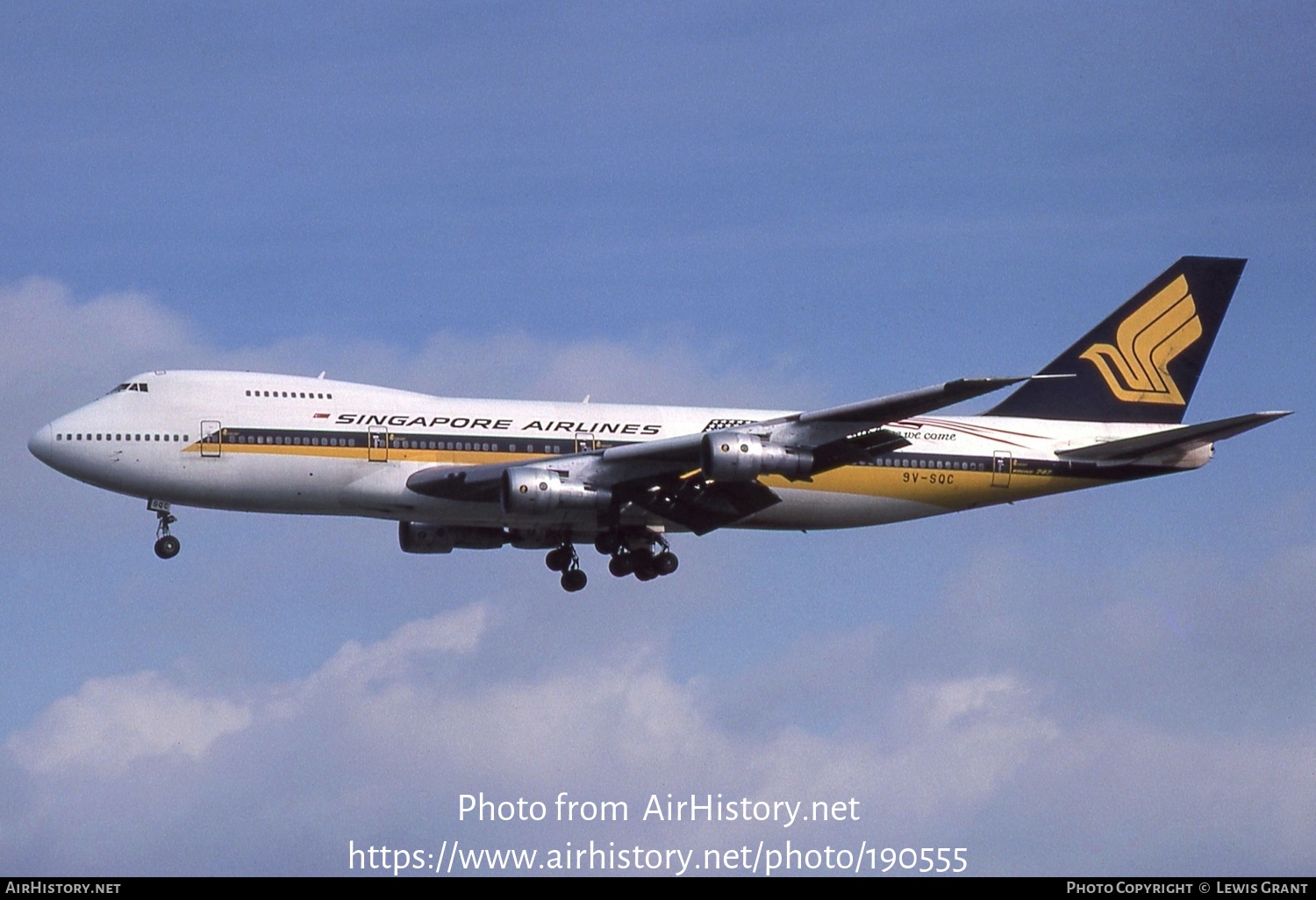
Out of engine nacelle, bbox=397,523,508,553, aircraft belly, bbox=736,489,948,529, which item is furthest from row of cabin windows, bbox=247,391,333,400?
aircraft belly, bbox=736,489,948,529

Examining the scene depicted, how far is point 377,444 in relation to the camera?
53531 millimetres

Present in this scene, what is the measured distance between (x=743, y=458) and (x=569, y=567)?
10306 mm

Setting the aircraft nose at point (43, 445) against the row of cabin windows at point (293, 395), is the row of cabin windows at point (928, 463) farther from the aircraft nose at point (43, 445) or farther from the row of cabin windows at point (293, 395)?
the aircraft nose at point (43, 445)

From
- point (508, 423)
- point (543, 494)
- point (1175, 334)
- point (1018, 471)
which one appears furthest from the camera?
point (1175, 334)

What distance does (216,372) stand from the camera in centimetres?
5428

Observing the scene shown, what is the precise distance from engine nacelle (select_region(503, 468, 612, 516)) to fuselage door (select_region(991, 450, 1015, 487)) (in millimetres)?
14738

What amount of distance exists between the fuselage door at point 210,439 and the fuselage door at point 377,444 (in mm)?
4475

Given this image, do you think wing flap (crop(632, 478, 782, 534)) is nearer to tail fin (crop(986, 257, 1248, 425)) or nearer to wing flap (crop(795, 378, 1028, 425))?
wing flap (crop(795, 378, 1028, 425))

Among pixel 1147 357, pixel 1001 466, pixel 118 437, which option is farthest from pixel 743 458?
pixel 1147 357

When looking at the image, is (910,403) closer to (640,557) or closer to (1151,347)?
(640,557)

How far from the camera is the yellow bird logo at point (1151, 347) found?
62.1 m
